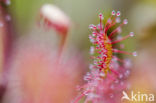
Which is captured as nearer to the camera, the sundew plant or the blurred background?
the sundew plant

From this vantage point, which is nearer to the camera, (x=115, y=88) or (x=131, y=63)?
(x=115, y=88)

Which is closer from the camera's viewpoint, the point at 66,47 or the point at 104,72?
the point at 104,72

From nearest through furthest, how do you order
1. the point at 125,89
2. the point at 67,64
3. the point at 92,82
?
the point at 92,82 → the point at 125,89 → the point at 67,64

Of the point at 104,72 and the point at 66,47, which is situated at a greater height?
the point at 66,47

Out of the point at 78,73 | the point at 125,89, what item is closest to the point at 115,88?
the point at 125,89

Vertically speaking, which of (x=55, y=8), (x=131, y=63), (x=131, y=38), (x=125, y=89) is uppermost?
(x=55, y=8)

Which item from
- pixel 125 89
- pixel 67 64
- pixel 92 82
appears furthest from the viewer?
pixel 67 64

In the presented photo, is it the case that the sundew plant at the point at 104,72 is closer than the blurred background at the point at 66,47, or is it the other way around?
the sundew plant at the point at 104,72

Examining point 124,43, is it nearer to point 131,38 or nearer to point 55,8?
point 131,38
